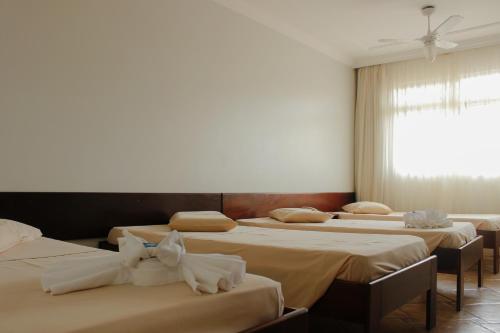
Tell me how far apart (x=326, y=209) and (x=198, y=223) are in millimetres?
2507

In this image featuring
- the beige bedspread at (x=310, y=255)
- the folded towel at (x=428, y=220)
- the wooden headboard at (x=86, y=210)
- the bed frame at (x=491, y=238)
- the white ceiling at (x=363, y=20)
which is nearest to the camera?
the beige bedspread at (x=310, y=255)

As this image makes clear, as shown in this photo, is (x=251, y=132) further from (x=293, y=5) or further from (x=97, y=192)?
(x=97, y=192)

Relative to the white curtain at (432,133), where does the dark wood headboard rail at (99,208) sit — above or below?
below

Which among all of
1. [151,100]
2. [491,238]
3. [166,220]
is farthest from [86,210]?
[491,238]

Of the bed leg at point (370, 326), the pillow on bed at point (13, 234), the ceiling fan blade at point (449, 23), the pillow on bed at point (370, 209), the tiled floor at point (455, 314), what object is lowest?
the tiled floor at point (455, 314)

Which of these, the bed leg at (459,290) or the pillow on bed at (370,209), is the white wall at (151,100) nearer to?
the pillow on bed at (370,209)

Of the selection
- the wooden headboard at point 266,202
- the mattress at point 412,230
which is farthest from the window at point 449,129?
the mattress at point 412,230

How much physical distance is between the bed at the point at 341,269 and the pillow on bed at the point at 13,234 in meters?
0.70

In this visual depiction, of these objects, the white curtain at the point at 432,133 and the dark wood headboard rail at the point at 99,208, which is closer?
the dark wood headboard rail at the point at 99,208

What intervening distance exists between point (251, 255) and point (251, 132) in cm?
196

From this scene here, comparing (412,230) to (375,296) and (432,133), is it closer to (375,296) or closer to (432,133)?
(375,296)

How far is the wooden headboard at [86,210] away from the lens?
2439 millimetres

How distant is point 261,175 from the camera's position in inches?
165

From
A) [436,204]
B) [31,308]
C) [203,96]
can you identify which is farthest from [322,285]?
[436,204]
